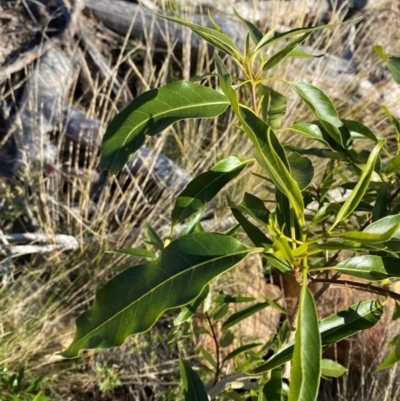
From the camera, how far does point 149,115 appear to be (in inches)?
27.8

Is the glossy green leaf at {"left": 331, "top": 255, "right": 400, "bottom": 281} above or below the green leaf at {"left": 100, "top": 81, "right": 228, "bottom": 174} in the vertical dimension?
below

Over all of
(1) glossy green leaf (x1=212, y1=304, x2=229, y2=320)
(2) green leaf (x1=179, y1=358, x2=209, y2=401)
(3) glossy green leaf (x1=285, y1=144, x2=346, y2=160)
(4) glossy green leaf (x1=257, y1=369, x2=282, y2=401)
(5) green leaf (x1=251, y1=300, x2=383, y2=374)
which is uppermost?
(3) glossy green leaf (x1=285, y1=144, x2=346, y2=160)

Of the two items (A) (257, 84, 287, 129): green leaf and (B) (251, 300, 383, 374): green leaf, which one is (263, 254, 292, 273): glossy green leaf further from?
(A) (257, 84, 287, 129): green leaf

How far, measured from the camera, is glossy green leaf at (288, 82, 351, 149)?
743 mm

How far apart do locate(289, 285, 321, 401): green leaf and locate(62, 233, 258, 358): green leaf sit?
0.33ft

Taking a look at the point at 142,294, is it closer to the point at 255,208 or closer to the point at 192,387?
the point at 255,208

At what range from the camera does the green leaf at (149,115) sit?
697mm

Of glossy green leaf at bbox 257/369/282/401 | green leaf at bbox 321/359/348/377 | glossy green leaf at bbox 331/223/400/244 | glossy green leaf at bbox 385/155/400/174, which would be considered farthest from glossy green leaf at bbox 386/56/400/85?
green leaf at bbox 321/359/348/377

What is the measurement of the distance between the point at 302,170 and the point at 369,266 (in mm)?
142

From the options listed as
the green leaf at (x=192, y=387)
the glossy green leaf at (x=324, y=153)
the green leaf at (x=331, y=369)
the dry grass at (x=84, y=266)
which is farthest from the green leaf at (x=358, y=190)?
the dry grass at (x=84, y=266)

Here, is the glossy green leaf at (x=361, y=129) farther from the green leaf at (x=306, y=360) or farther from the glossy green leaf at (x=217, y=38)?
the green leaf at (x=306, y=360)

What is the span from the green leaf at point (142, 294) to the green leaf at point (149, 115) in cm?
16

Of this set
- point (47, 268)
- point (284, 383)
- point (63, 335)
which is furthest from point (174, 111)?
point (47, 268)

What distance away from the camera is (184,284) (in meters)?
0.58
